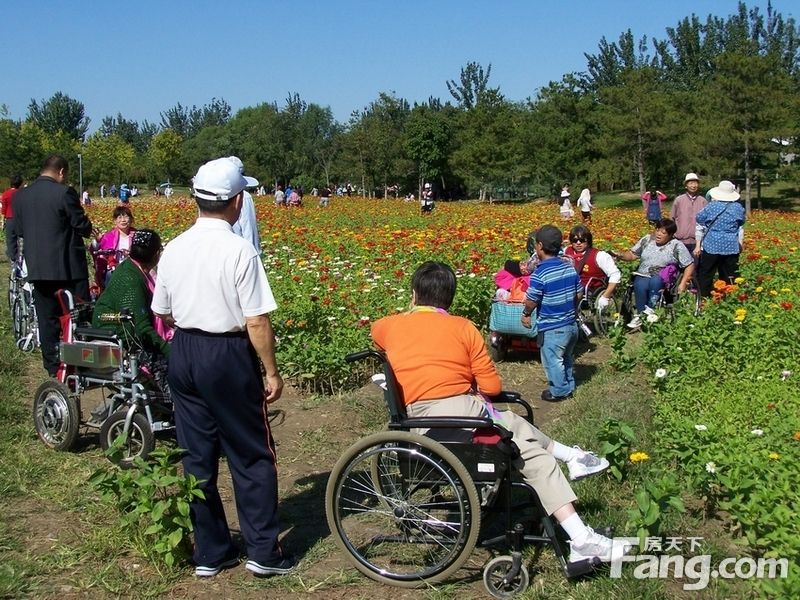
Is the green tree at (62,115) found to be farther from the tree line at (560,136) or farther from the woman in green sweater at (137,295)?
the woman in green sweater at (137,295)

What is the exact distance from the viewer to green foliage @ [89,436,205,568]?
3.49 meters

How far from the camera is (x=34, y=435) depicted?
18.3 ft

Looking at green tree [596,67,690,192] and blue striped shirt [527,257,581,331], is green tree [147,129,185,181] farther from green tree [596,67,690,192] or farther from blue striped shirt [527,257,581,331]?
blue striped shirt [527,257,581,331]

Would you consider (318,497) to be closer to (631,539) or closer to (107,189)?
(631,539)

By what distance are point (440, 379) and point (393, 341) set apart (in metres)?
0.29

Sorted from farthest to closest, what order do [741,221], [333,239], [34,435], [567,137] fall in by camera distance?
1. [567,137]
2. [333,239]
3. [741,221]
4. [34,435]

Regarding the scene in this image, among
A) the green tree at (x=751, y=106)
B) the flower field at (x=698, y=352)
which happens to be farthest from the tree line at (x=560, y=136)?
the flower field at (x=698, y=352)

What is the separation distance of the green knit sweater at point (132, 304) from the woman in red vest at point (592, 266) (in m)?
4.52

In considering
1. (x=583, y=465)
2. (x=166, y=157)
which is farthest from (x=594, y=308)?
(x=166, y=157)

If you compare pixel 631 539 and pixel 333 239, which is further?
pixel 333 239

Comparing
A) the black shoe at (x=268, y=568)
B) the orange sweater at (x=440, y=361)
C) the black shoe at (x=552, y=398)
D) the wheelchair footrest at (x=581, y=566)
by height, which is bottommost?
the black shoe at (x=552, y=398)

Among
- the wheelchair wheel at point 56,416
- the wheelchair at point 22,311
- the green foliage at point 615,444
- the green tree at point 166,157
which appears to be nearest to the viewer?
the green foliage at point 615,444

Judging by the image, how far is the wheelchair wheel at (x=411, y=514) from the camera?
3.31m

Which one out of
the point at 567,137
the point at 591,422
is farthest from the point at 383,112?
the point at 591,422
